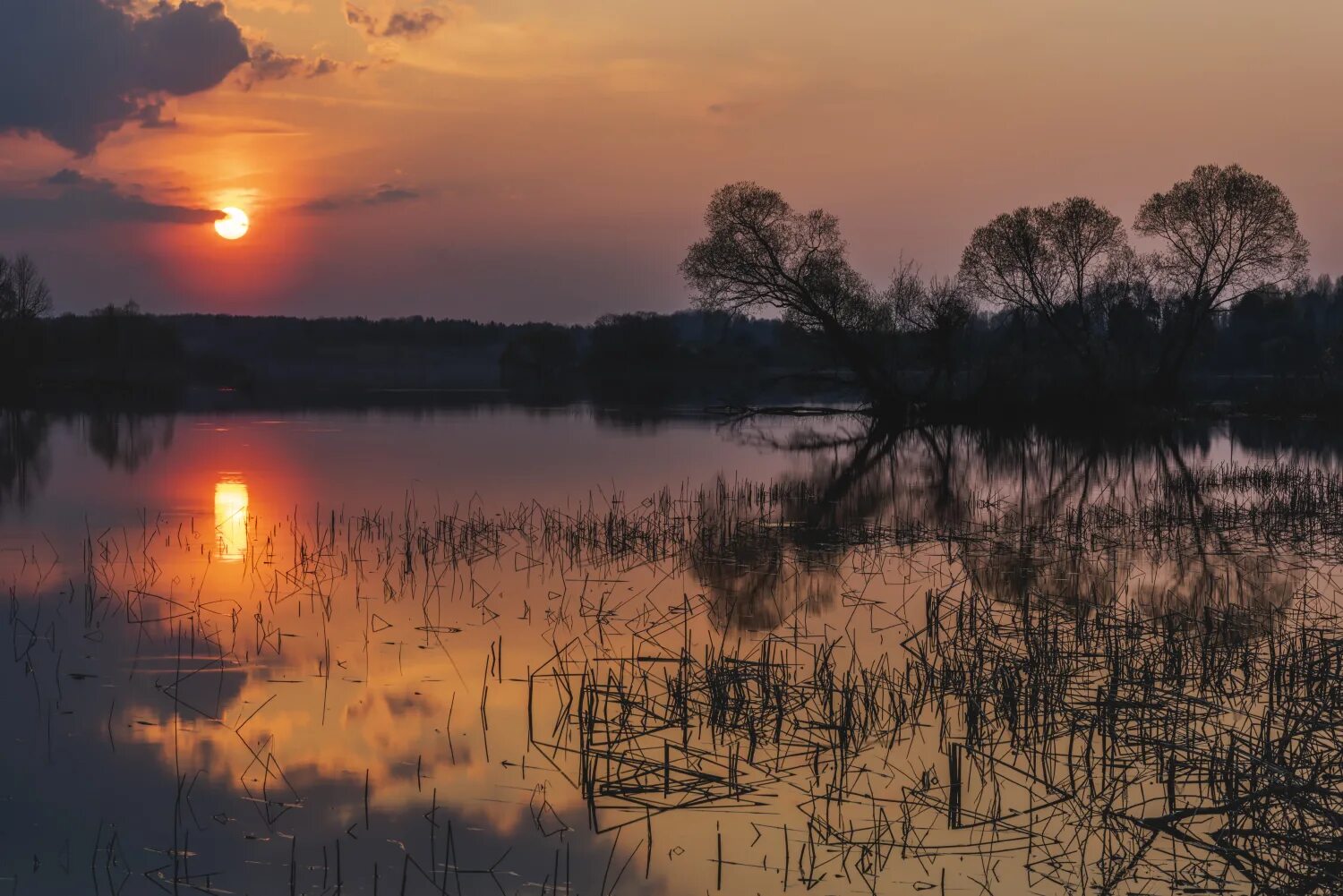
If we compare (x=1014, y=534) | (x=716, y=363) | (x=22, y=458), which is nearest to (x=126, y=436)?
(x=22, y=458)

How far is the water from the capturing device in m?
5.84

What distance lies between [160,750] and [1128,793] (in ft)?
20.1

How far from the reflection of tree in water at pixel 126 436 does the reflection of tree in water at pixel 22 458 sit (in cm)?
150

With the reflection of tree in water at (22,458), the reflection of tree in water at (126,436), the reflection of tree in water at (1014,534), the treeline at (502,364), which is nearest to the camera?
the reflection of tree in water at (1014,534)

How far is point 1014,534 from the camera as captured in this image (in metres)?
16.9

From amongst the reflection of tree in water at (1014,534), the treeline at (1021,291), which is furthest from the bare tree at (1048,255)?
the reflection of tree in water at (1014,534)

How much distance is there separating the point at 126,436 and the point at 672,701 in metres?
36.7

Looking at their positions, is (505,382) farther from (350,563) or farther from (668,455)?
(350,563)

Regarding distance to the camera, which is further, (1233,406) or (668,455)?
(1233,406)

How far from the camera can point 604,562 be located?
47.4ft

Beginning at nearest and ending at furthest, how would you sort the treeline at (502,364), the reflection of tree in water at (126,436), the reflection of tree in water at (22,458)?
the reflection of tree in water at (22,458)
the reflection of tree in water at (126,436)
the treeline at (502,364)

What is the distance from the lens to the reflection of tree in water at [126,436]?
3114cm

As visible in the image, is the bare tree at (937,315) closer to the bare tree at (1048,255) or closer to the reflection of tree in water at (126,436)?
the bare tree at (1048,255)

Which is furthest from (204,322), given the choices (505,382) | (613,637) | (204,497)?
(613,637)
